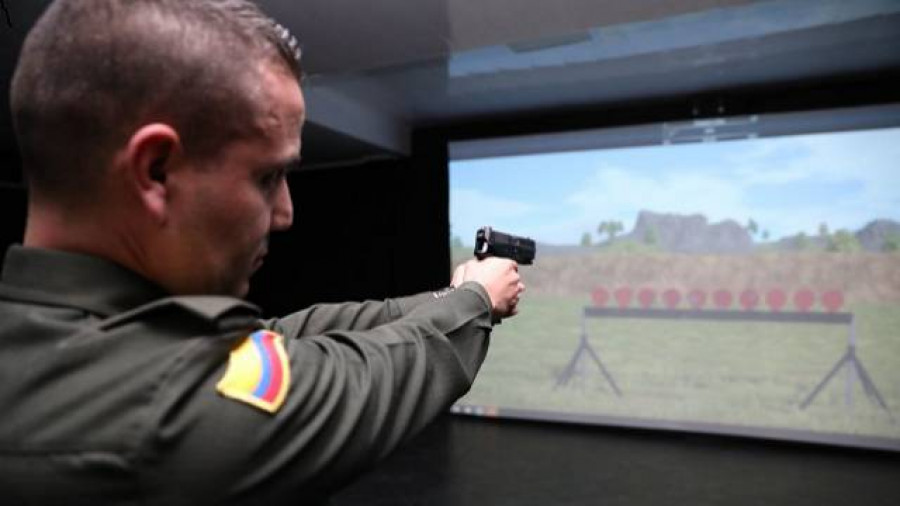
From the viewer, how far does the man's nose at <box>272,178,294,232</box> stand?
1.78 feet

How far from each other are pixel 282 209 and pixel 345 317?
0.86 feet

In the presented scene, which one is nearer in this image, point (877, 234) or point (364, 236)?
point (877, 234)

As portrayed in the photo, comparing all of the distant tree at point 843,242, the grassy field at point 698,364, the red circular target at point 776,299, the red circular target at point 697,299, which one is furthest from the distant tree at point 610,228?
the distant tree at point 843,242

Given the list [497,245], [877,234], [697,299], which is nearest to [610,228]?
[697,299]

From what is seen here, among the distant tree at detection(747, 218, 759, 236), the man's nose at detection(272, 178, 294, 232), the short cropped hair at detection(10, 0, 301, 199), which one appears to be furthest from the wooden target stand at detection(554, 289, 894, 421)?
the short cropped hair at detection(10, 0, 301, 199)

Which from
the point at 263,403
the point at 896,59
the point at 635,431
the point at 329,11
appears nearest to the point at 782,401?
the point at 635,431

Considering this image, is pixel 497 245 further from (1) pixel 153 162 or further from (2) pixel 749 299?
(2) pixel 749 299

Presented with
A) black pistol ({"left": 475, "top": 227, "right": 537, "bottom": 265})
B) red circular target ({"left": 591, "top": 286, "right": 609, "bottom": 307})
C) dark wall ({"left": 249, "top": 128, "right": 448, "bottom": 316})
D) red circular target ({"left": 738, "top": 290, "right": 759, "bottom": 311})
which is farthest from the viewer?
dark wall ({"left": 249, "top": 128, "right": 448, "bottom": 316})

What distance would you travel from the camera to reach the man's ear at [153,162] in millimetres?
445

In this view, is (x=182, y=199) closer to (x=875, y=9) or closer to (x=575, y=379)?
(x=875, y=9)

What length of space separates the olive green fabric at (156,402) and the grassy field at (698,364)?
3566mm

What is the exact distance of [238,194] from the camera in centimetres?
49

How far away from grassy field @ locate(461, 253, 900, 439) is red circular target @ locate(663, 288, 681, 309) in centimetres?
7

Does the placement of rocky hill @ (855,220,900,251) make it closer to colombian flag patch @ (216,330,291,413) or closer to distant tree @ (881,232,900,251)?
distant tree @ (881,232,900,251)
